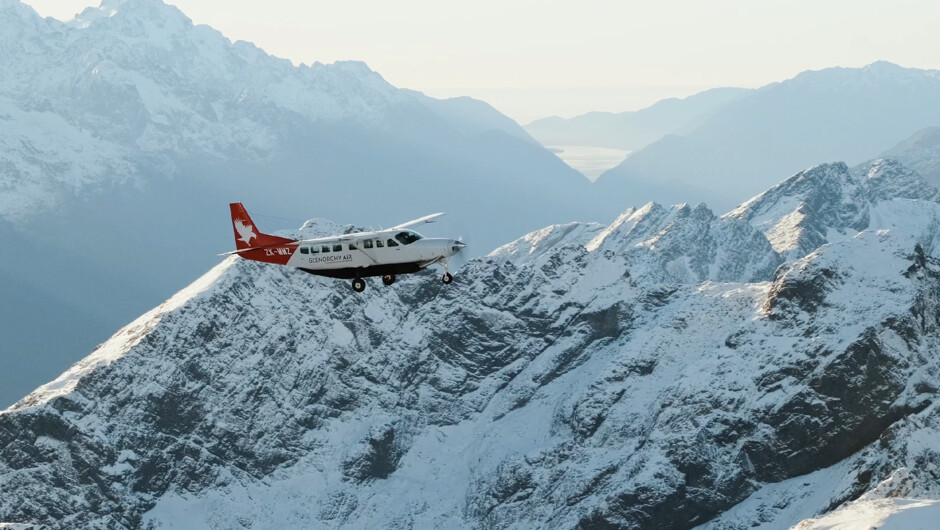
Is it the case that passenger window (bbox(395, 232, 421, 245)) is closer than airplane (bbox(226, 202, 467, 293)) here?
No

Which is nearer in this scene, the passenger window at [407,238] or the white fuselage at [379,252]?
the white fuselage at [379,252]

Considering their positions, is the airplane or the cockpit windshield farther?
the cockpit windshield

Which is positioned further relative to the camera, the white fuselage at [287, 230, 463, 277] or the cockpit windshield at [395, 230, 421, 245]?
the cockpit windshield at [395, 230, 421, 245]

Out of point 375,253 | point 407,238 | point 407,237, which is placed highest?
point 407,237

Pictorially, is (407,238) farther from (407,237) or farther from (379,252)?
(379,252)

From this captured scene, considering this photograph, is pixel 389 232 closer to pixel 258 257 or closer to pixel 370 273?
pixel 370 273

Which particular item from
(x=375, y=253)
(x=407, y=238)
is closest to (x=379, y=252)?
(x=375, y=253)

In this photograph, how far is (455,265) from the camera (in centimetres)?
19288

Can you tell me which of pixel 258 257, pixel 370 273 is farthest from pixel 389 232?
pixel 258 257

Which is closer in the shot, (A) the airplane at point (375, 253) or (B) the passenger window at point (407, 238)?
(A) the airplane at point (375, 253)

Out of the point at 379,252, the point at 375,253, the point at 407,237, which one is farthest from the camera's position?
the point at 375,253

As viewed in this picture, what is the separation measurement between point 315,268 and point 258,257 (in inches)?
386

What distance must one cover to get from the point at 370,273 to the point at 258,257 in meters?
17.3

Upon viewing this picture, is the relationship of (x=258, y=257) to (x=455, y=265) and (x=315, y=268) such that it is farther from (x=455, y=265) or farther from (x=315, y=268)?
(x=455, y=265)
